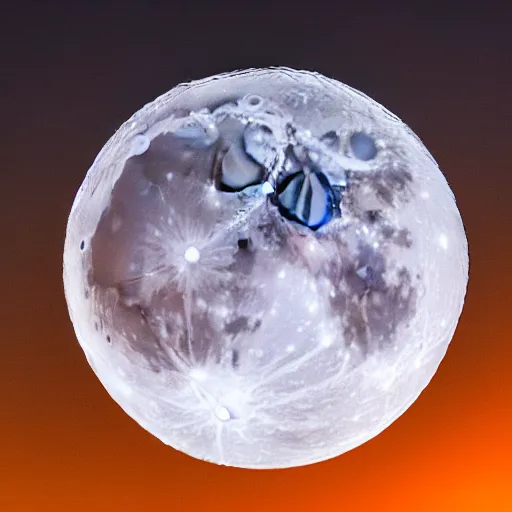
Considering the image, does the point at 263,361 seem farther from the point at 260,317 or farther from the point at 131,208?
the point at 131,208

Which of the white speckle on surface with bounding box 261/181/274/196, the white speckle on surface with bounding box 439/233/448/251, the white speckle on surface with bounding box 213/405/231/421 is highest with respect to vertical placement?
the white speckle on surface with bounding box 439/233/448/251

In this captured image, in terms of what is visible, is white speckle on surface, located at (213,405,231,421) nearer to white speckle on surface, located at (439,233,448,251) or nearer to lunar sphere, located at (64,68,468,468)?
lunar sphere, located at (64,68,468,468)

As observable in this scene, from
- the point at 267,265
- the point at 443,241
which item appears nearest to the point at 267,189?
the point at 267,265

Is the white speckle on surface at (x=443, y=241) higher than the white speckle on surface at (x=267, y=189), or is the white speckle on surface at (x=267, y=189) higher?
the white speckle on surface at (x=443, y=241)

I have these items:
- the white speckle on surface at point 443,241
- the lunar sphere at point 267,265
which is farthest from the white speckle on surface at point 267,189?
the white speckle on surface at point 443,241

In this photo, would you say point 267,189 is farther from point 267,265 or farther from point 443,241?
point 443,241

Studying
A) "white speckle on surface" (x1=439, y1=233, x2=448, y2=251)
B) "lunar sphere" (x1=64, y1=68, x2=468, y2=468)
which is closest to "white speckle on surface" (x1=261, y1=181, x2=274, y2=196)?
"lunar sphere" (x1=64, y1=68, x2=468, y2=468)

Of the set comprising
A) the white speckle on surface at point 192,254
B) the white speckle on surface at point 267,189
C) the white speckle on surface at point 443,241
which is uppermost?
the white speckle on surface at point 443,241

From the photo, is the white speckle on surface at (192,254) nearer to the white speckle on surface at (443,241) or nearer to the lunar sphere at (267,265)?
the lunar sphere at (267,265)
